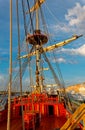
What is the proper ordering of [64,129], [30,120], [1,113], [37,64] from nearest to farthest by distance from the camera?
[64,129], [30,120], [1,113], [37,64]

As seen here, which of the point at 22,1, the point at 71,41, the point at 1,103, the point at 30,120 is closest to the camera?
the point at 22,1

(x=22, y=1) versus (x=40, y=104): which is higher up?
(x=22, y=1)

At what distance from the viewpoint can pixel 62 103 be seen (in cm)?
2488

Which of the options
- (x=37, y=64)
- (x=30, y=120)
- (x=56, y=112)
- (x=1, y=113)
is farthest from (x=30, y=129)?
(x=37, y=64)

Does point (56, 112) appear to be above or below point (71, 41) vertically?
below

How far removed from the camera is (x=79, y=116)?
11.6 metres

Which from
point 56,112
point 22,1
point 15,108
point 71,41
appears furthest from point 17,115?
point 71,41

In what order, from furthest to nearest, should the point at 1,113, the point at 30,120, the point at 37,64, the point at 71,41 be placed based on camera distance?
the point at 71,41
the point at 37,64
the point at 1,113
the point at 30,120

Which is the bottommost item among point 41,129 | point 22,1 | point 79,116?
point 41,129

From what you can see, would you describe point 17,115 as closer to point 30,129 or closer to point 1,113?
point 1,113

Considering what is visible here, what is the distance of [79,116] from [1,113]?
10.6 meters

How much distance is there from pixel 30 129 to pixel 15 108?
28.3 feet

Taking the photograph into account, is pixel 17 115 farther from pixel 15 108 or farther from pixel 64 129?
pixel 64 129

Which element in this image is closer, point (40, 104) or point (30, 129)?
point (30, 129)
